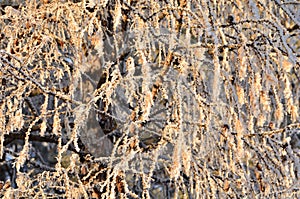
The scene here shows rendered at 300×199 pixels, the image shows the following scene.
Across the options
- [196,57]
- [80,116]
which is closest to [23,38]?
[80,116]

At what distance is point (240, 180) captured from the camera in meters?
2.13

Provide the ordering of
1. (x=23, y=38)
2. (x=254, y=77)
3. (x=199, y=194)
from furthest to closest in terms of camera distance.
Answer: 1. (x=23, y=38)
2. (x=199, y=194)
3. (x=254, y=77)

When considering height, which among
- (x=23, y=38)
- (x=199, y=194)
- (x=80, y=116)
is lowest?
(x=199, y=194)

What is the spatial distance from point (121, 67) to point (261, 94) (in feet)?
4.48

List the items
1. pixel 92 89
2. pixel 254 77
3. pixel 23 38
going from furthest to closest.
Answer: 1. pixel 92 89
2. pixel 23 38
3. pixel 254 77

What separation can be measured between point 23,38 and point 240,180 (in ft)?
3.75

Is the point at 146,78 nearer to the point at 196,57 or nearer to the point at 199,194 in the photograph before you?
the point at 196,57

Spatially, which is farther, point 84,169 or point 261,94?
point 84,169

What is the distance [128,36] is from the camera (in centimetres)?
282

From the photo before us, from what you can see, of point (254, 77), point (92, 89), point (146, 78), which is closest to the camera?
point (146, 78)

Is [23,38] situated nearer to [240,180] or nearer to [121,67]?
[121,67]

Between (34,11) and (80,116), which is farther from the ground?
(34,11)

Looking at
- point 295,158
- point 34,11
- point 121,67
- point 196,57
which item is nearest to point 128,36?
point 121,67

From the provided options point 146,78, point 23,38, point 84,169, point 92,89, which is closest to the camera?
point 146,78
